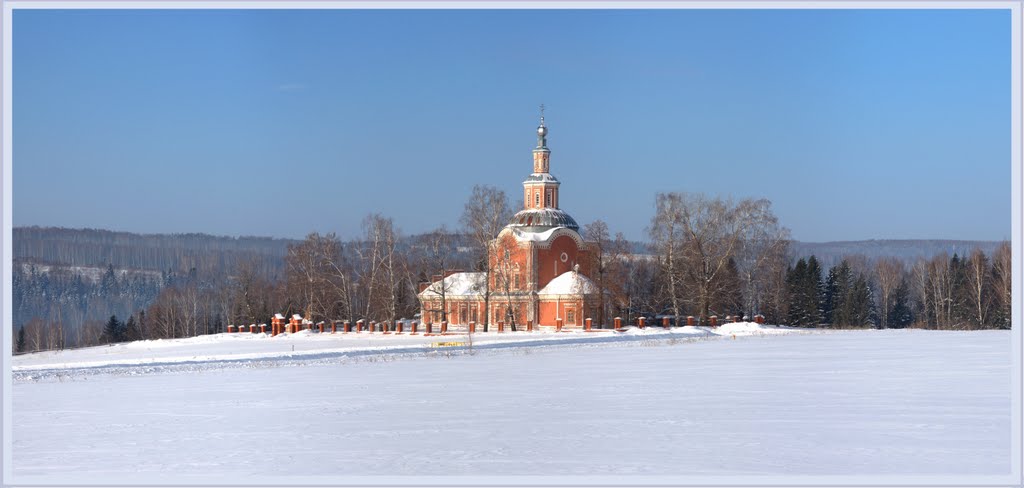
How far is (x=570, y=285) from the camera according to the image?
4888 cm

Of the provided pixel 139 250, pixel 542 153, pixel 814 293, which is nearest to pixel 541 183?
pixel 542 153

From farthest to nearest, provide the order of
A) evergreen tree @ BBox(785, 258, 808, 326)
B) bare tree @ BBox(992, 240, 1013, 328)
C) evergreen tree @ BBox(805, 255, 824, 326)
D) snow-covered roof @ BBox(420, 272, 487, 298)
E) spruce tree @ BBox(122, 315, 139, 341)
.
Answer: spruce tree @ BBox(122, 315, 139, 341) → evergreen tree @ BBox(805, 255, 824, 326) → evergreen tree @ BBox(785, 258, 808, 326) → bare tree @ BBox(992, 240, 1013, 328) → snow-covered roof @ BBox(420, 272, 487, 298)

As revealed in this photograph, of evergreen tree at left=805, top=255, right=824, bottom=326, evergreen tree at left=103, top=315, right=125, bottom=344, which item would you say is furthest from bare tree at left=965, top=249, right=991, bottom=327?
evergreen tree at left=103, top=315, right=125, bottom=344

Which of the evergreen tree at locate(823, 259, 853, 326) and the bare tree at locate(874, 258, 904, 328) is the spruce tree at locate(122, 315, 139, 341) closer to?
the evergreen tree at locate(823, 259, 853, 326)

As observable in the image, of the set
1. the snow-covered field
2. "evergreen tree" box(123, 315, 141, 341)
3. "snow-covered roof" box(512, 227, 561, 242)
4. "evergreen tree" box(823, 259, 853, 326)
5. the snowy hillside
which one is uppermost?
"snow-covered roof" box(512, 227, 561, 242)

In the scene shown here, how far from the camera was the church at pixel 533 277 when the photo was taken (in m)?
48.8

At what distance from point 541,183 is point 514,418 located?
38.3 m

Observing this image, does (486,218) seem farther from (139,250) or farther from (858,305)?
(139,250)

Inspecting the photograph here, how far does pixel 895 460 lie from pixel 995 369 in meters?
10.8

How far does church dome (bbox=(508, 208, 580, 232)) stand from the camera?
171 feet

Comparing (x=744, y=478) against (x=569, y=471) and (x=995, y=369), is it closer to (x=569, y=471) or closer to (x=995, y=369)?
(x=569, y=471)

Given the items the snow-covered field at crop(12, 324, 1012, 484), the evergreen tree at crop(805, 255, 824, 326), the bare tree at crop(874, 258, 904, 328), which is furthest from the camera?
the bare tree at crop(874, 258, 904, 328)

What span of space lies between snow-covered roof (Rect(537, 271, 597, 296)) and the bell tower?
14.7 ft

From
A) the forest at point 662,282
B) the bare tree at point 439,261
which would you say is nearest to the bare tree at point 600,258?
the forest at point 662,282
